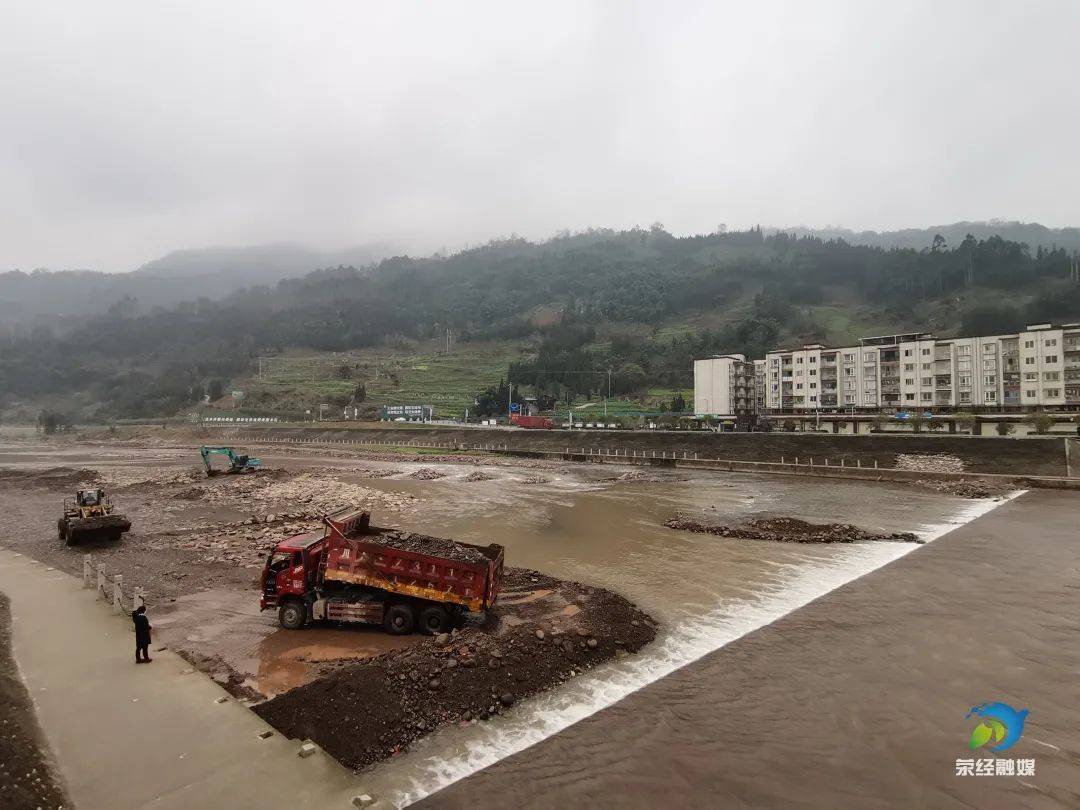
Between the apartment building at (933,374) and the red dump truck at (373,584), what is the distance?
87.3m

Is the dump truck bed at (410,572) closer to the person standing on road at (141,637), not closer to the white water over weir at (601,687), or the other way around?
the white water over weir at (601,687)

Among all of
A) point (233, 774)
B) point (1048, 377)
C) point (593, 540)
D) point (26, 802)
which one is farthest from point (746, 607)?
point (1048, 377)

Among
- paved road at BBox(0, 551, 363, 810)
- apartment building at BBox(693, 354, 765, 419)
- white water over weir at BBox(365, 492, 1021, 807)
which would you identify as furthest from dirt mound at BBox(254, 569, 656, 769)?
apartment building at BBox(693, 354, 765, 419)

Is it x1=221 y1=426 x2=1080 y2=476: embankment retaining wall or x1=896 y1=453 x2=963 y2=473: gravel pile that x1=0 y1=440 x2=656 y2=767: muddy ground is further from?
x1=221 y1=426 x2=1080 y2=476: embankment retaining wall

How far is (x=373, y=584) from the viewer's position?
41.2 ft

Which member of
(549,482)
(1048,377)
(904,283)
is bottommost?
(549,482)

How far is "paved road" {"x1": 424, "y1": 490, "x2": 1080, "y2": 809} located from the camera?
7.40m

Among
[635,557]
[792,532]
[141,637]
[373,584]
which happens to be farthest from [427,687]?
[792,532]

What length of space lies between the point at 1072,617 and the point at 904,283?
204468mm

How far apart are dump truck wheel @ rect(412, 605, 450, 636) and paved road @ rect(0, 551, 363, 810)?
4.31 metres

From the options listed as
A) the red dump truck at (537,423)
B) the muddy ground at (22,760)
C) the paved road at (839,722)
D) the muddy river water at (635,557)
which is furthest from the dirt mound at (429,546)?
the red dump truck at (537,423)

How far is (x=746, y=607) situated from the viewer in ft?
49.7

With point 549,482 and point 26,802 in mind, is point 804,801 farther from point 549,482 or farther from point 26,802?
point 549,482

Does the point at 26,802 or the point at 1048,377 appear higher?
the point at 1048,377
